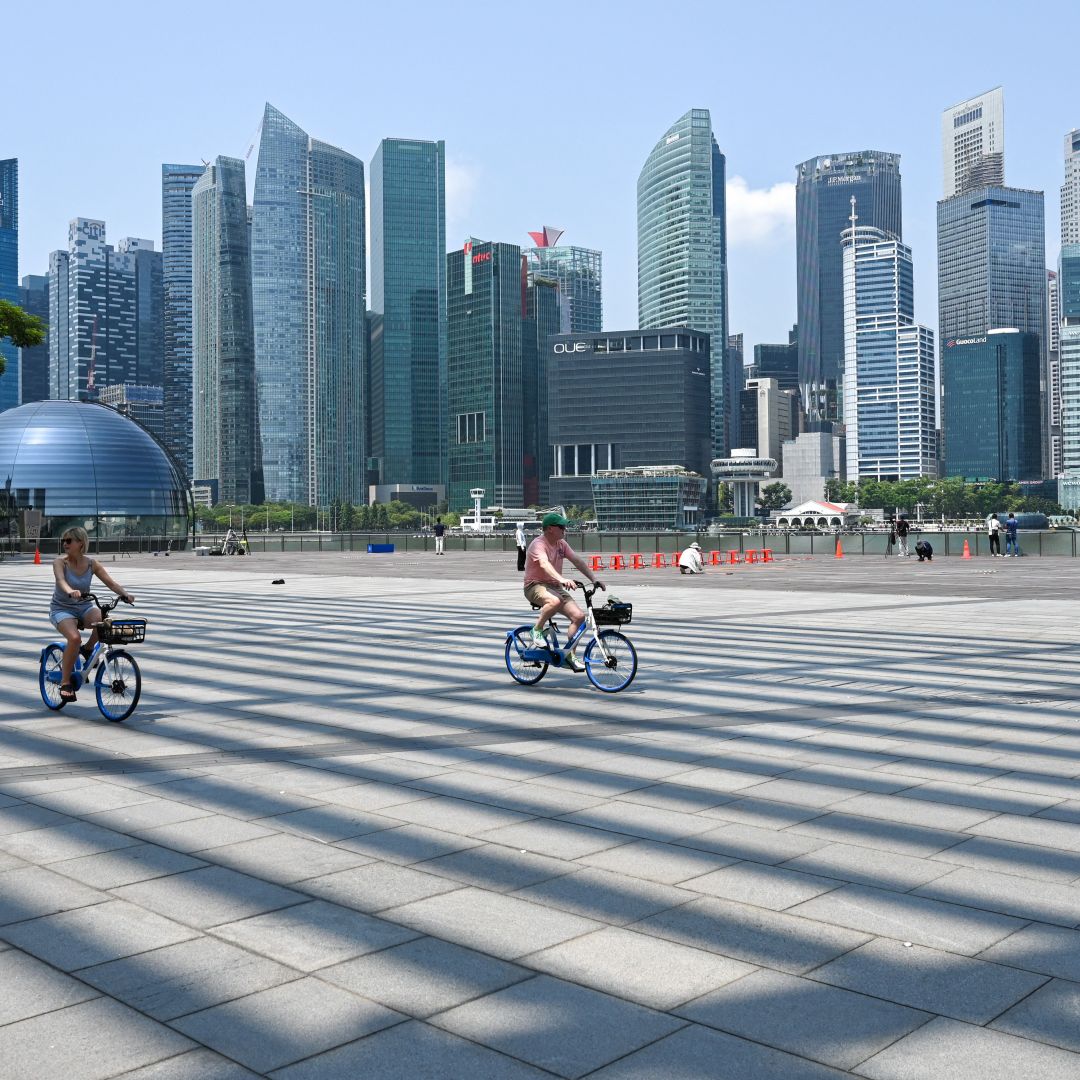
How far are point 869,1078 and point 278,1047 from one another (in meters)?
2.00

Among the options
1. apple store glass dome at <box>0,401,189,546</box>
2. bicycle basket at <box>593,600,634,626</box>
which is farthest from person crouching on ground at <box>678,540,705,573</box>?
apple store glass dome at <box>0,401,189,546</box>

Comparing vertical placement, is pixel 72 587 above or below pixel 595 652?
above

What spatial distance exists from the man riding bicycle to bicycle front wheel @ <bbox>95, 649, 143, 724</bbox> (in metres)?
4.00

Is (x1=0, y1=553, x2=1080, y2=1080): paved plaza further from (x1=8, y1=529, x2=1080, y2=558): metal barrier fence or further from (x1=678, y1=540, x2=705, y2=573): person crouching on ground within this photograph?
(x1=8, y1=529, x2=1080, y2=558): metal barrier fence

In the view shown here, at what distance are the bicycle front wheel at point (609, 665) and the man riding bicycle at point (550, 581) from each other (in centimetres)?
27

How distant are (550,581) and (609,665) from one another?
109 cm

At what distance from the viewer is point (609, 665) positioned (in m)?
12.1

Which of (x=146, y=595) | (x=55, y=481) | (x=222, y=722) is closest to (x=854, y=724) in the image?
(x=222, y=722)

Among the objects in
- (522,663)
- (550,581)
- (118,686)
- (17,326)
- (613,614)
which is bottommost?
(522,663)

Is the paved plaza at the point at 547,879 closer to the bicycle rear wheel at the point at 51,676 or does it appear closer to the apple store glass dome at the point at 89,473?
the bicycle rear wheel at the point at 51,676

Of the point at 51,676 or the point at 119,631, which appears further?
the point at 51,676

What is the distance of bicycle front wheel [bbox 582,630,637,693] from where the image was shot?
478 inches

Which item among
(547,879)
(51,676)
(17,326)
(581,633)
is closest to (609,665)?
(581,633)

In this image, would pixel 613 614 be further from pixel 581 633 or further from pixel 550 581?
pixel 550 581
